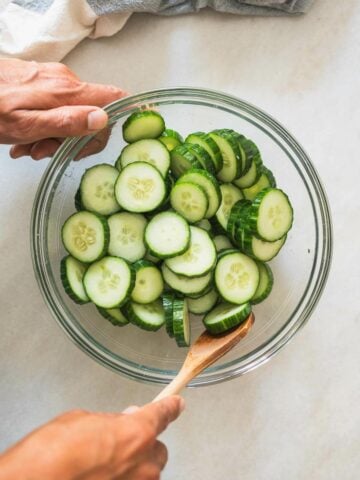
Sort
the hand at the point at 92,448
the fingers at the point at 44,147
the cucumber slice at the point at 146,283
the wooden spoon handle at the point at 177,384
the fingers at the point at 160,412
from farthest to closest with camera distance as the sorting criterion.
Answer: the fingers at the point at 44,147 < the cucumber slice at the point at 146,283 < the wooden spoon handle at the point at 177,384 < the fingers at the point at 160,412 < the hand at the point at 92,448

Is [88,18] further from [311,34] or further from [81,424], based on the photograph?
[81,424]

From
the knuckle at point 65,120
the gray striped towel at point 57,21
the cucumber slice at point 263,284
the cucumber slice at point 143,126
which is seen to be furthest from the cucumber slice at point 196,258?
the gray striped towel at point 57,21

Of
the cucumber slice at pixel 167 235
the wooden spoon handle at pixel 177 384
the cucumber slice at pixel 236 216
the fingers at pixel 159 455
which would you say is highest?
the cucumber slice at pixel 236 216

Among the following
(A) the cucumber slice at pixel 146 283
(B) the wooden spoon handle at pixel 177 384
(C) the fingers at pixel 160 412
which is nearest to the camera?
(C) the fingers at pixel 160 412

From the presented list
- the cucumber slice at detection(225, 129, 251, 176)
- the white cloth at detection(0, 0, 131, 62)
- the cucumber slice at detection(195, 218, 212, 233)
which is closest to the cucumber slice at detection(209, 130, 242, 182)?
the cucumber slice at detection(225, 129, 251, 176)

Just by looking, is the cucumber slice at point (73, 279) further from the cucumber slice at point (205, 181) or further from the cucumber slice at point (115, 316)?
the cucumber slice at point (205, 181)

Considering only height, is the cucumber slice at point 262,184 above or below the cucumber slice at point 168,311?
above

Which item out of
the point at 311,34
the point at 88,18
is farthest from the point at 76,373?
the point at 311,34
